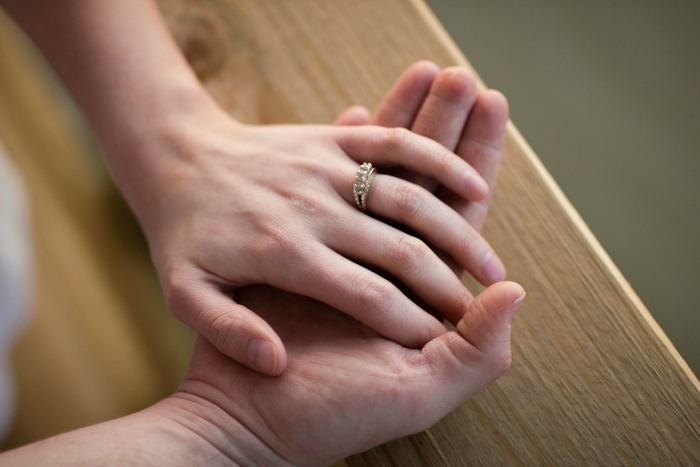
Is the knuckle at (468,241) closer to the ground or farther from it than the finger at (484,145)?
closer to the ground

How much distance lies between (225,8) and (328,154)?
30 cm

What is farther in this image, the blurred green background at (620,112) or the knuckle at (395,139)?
the blurred green background at (620,112)

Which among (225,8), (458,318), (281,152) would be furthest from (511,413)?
(225,8)

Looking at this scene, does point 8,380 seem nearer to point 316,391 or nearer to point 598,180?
point 316,391

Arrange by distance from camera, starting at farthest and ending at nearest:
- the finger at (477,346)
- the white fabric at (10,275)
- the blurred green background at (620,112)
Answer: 1. the blurred green background at (620,112)
2. the white fabric at (10,275)
3. the finger at (477,346)

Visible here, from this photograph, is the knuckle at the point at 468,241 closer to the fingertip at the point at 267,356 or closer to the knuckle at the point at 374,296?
the knuckle at the point at 374,296

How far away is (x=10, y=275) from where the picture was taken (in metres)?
0.78

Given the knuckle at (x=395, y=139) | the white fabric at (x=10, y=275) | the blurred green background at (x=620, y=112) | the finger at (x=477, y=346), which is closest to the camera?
the finger at (x=477, y=346)

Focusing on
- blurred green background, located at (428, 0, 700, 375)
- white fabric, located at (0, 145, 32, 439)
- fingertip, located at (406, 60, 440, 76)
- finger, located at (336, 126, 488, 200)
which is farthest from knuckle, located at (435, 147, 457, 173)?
white fabric, located at (0, 145, 32, 439)

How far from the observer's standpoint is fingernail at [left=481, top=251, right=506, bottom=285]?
22.1 inches

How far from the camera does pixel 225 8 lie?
0.77 metres

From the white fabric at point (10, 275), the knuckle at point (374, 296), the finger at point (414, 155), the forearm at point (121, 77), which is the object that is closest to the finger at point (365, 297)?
the knuckle at point (374, 296)

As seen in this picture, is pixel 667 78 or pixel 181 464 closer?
pixel 181 464

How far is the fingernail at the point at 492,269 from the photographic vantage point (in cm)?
56
